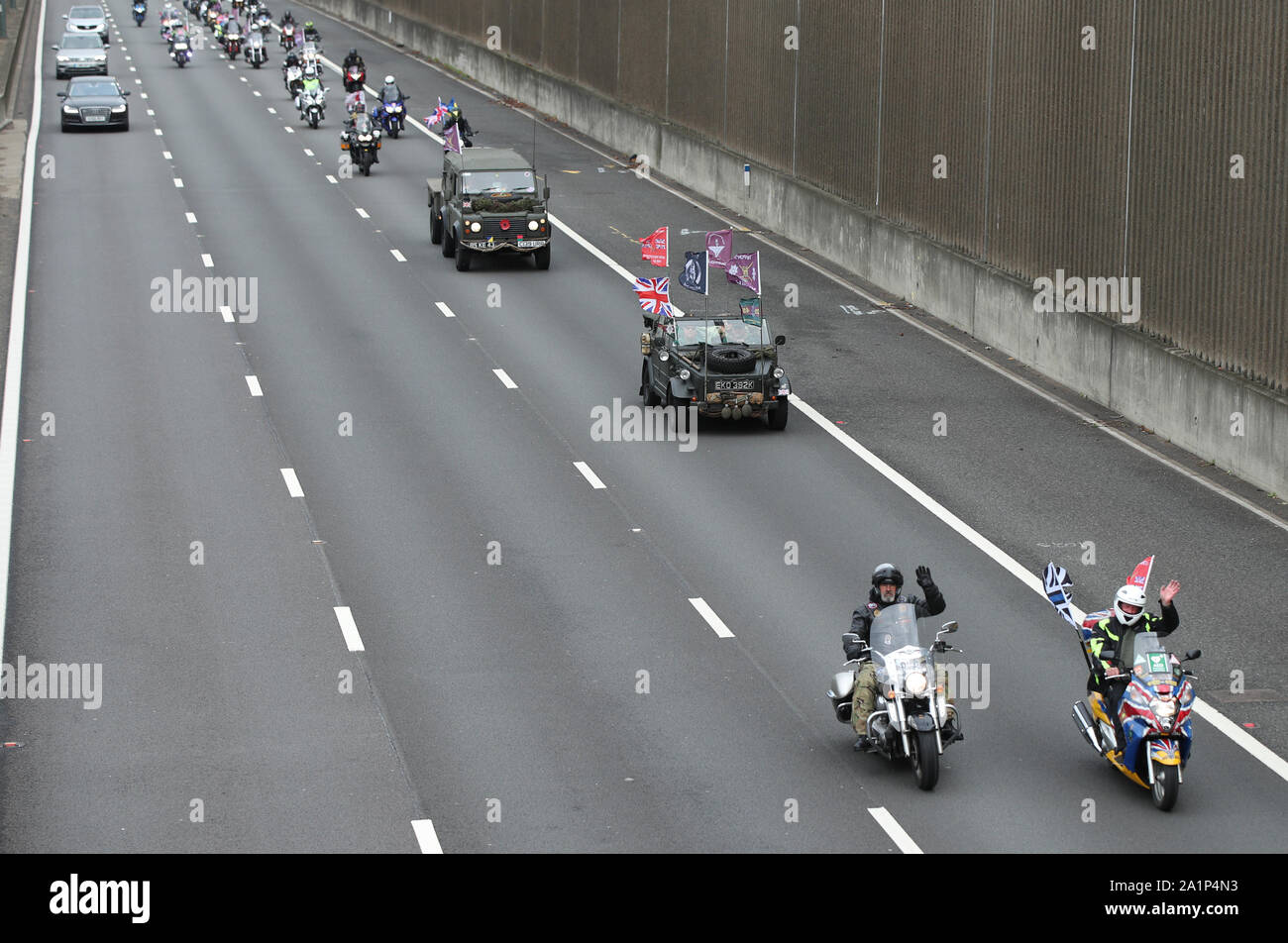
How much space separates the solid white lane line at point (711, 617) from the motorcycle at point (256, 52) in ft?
188

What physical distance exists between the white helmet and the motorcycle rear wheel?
1.21m

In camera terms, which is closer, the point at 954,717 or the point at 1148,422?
the point at 954,717

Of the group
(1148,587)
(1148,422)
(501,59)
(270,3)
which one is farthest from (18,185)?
(270,3)

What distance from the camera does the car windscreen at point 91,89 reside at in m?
52.9

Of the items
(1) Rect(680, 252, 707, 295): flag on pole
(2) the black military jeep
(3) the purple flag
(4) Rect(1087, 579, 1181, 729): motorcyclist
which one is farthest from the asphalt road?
(3) the purple flag

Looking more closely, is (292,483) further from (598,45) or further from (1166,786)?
(598,45)

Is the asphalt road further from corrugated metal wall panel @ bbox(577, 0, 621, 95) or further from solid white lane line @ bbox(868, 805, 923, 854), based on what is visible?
corrugated metal wall panel @ bbox(577, 0, 621, 95)

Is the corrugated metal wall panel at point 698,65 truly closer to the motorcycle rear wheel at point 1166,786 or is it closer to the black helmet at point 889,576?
the black helmet at point 889,576

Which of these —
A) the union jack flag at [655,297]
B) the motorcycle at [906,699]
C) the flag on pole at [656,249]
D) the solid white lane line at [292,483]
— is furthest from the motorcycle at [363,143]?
the motorcycle at [906,699]

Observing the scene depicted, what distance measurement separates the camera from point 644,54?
1994 inches

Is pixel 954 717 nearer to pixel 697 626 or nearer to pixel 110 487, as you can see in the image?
pixel 697 626

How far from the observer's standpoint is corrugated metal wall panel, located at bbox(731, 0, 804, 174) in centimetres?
4062
